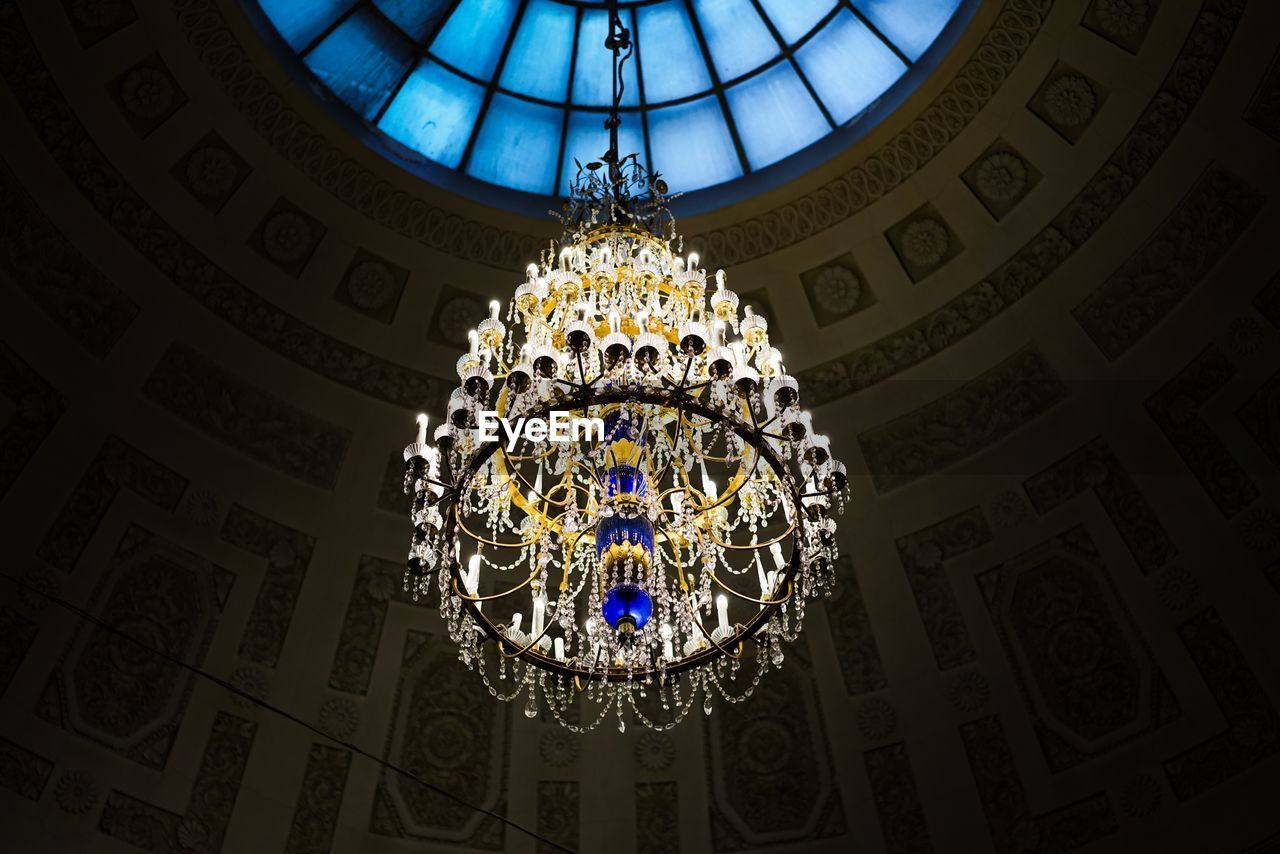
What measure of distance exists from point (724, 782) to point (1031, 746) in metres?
2.38

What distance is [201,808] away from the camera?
816 centimetres

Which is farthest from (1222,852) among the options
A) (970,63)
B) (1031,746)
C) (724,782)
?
(970,63)

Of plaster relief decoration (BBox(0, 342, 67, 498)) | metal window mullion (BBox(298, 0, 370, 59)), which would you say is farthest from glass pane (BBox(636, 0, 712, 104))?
plaster relief decoration (BBox(0, 342, 67, 498))

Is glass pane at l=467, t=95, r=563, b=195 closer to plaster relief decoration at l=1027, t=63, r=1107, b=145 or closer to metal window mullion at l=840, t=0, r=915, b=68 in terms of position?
metal window mullion at l=840, t=0, r=915, b=68

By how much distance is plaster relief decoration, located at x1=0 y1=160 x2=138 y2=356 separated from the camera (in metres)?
7.92

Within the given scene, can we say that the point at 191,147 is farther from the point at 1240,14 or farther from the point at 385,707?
the point at 1240,14

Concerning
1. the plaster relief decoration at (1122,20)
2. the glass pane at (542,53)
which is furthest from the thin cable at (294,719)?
the plaster relief decoration at (1122,20)

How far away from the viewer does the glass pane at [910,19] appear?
9.01m

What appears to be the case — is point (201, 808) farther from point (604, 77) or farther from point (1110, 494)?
point (1110, 494)

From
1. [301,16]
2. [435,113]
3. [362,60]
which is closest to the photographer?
[301,16]

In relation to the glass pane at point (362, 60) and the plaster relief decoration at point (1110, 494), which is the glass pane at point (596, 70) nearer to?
the glass pane at point (362, 60)

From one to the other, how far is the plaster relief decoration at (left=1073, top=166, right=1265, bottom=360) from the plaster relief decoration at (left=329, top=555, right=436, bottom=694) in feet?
19.2

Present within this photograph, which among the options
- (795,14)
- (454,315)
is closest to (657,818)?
(454,315)

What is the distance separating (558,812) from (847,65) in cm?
655
